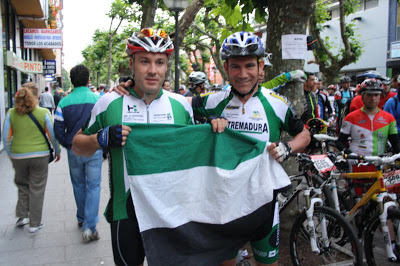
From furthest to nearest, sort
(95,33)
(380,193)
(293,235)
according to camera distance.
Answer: (95,33) → (293,235) → (380,193)

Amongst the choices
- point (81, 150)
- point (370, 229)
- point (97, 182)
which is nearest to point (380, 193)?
point (370, 229)

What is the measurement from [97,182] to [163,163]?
9.18ft

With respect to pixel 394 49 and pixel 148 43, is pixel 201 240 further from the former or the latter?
pixel 394 49

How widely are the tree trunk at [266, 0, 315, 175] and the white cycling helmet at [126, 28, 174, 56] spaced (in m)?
2.64

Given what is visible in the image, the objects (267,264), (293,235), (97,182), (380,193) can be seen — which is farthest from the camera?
(97,182)

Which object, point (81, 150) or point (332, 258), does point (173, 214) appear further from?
point (332, 258)

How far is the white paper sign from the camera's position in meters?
4.79

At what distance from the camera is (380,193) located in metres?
3.70

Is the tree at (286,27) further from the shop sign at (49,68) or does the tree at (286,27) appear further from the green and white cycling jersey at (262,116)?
the shop sign at (49,68)

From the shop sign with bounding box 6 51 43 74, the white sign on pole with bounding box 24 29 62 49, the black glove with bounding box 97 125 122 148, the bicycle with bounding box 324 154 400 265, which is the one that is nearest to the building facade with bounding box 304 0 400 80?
the white sign on pole with bounding box 24 29 62 49

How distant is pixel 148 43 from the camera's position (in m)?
2.55

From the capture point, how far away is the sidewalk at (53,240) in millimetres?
4324

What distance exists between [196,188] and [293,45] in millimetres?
3000

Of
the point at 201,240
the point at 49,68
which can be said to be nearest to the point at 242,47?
the point at 201,240
